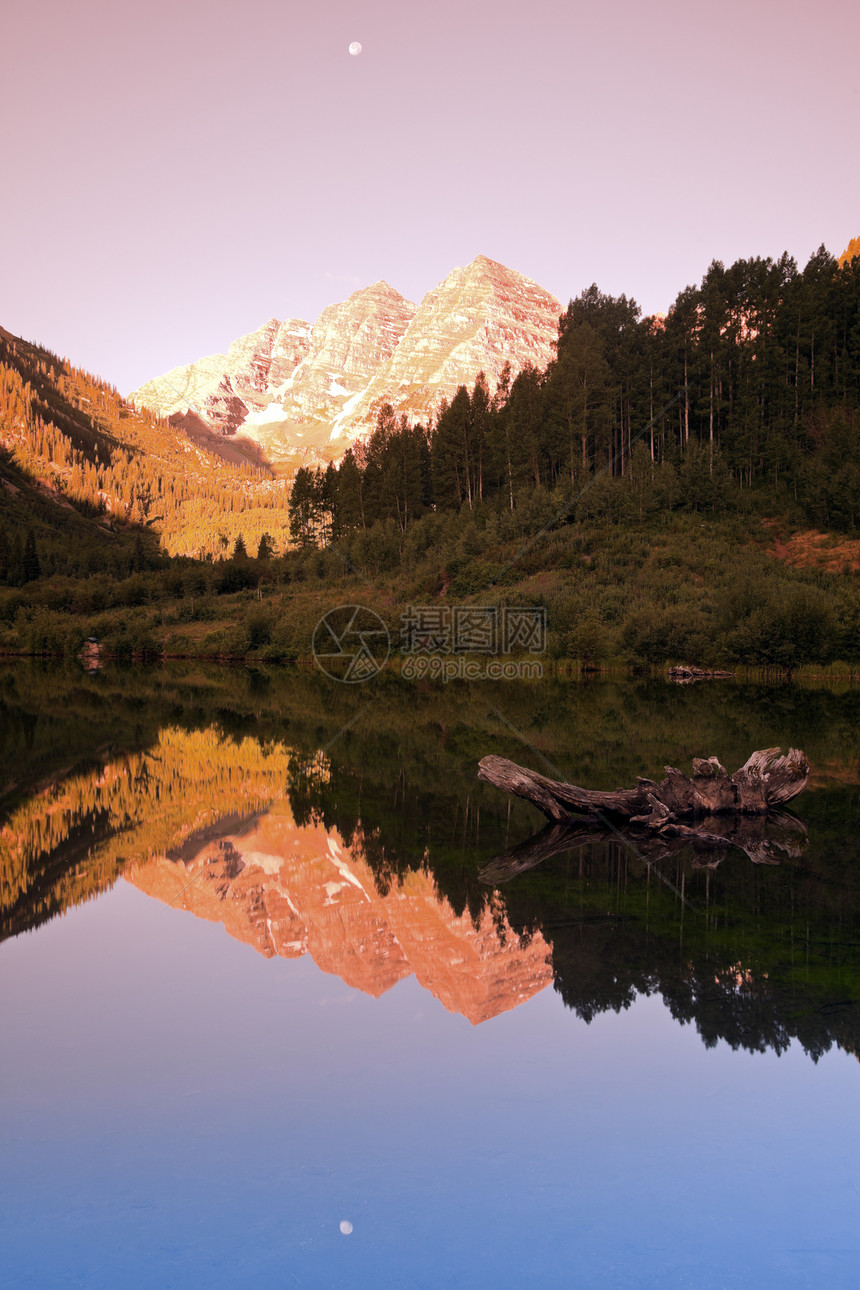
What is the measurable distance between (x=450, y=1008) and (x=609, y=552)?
4625 centimetres

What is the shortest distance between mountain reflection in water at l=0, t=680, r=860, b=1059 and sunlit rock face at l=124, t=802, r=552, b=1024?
0.02 m

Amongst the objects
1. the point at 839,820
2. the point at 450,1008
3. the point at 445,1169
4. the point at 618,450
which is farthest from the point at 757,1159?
the point at 618,450

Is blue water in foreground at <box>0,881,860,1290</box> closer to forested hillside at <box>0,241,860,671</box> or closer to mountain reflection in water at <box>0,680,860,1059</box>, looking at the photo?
mountain reflection in water at <box>0,680,860,1059</box>

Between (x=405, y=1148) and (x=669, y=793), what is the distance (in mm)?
8100

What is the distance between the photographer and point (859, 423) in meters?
51.8

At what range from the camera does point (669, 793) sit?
38.6ft

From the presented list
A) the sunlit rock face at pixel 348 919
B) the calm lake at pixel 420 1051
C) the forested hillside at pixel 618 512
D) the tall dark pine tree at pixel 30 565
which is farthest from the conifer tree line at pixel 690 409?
the tall dark pine tree at pixel 30 565

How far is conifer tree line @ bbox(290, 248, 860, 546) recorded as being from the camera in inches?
2137

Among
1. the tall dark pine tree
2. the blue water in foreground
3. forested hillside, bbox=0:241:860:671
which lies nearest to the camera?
the blue water in foreground

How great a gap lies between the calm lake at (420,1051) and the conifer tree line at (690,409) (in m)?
44.8

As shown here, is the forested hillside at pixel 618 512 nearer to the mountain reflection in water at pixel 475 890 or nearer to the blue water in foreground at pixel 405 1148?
the mountain reflection in water at pixel 475 890

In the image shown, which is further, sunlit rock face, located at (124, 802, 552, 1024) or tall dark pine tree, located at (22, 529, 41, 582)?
tall dark pine tree, located at (22, 529, 41, 582)

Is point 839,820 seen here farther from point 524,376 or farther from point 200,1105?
point 524,376

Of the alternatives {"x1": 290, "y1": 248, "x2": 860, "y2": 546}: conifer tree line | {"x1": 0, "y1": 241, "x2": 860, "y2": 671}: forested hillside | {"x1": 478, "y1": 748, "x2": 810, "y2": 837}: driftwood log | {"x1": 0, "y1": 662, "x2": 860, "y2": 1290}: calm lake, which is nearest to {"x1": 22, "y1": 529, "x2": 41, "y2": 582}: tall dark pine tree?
{"x1": 0, "y1": 241, "x2": 860, "y2": 671}: forested hillside
